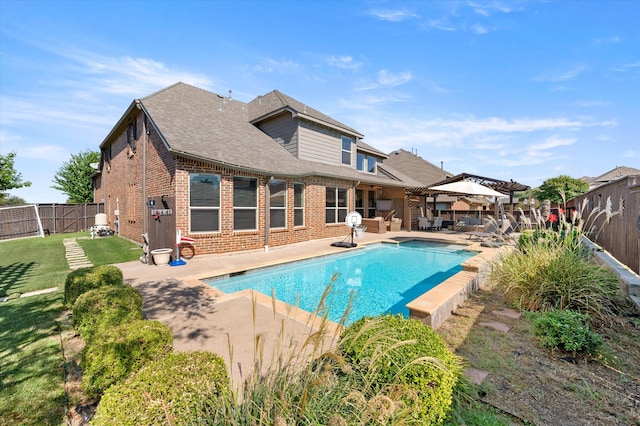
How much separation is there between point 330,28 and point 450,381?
1237 cm

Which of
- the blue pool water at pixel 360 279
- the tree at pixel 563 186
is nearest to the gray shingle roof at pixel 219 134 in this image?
the blue pool water at pixel 360 279

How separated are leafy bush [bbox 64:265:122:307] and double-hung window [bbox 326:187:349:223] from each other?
1042 cm

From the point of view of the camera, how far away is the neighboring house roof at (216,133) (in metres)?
9.24

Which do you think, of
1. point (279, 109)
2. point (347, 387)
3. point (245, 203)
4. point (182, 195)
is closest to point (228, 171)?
point (245, 203)

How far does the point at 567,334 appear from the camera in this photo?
315 centimetres

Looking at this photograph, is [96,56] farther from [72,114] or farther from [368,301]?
[368,301]

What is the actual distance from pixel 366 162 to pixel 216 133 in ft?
33.4

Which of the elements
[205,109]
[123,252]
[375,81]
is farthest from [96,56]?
[375,81]

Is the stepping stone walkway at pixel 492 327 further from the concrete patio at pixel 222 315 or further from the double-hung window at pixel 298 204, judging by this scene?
the double-hung window at pixel 298 204

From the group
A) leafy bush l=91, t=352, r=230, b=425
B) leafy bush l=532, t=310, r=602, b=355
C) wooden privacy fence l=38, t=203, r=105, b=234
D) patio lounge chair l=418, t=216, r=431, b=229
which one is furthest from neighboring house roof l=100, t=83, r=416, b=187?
leafy bush l=532, t=310, r=602, b=355

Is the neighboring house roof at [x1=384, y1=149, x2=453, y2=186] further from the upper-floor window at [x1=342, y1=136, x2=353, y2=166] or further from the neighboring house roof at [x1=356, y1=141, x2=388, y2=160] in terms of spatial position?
the upper-floor window at [x1=342, y1=136, x2=353, y2=166]

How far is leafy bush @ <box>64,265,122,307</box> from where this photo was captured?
4.14 m

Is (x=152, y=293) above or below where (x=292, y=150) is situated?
below

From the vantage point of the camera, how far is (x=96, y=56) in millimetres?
9812
